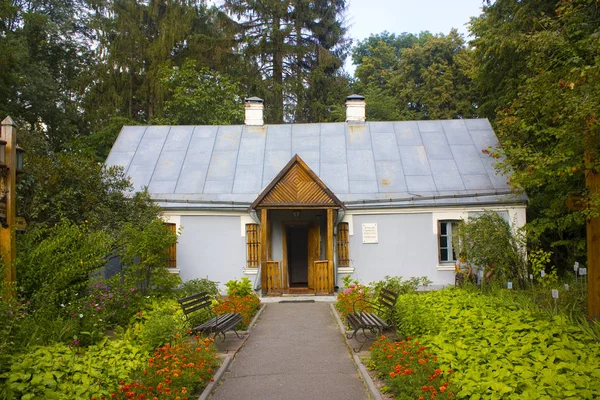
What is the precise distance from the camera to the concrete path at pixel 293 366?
20.3 ft

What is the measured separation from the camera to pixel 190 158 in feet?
56.6

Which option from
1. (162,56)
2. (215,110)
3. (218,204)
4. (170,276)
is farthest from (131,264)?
(162,56)

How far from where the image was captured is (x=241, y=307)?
1078cm

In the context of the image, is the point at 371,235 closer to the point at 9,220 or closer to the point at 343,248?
the point at 343,248

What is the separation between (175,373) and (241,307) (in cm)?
496

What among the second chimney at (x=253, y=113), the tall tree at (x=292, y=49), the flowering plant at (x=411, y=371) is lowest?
the flowering plant at (x=411, y=371)

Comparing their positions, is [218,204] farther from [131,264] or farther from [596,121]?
[596,121]

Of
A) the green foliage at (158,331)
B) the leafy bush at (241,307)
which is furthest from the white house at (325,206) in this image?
the green foliage at (158,331)

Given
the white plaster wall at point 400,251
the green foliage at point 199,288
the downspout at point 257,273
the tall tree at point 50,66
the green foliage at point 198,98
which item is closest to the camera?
the green foliage at point 199,288

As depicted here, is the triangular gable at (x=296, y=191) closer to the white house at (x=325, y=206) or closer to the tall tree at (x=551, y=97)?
the white house at (x=325, y=206)

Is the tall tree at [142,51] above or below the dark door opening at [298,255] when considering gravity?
above

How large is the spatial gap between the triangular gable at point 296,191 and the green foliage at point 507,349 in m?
5.37

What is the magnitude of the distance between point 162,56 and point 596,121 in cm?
2209

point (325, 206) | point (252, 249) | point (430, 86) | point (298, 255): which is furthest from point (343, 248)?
point (430, 86)
